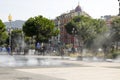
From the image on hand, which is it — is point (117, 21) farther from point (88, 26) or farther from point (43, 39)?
point (43, 39)

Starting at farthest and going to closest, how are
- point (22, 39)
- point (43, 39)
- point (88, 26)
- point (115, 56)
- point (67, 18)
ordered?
point (67, 18) → point (22, 39) → point (43, 39) → point (88, 26) → point (115, 56)

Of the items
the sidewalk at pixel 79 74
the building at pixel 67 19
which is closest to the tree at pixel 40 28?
the building at pixel 67 19

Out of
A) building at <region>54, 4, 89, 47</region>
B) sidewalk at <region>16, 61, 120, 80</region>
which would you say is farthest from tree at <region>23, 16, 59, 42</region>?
sidewalk at <region>16, 61, 120, 80</region>

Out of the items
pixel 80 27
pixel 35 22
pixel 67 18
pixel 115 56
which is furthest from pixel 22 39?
pixel 115 56

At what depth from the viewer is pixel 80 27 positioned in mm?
68188

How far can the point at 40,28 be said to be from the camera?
82.8 m

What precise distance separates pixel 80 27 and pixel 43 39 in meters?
14.0

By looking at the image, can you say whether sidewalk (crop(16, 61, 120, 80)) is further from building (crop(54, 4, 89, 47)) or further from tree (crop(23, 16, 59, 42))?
building (crop(54, 4, 89, 47))

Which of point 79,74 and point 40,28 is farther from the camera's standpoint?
point 40,28

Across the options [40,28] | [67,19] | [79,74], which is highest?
[67,19]

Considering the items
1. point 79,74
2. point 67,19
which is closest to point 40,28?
point 67,19

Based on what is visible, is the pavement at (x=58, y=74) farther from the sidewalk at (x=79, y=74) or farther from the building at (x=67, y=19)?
the building at (x=67, y=19)

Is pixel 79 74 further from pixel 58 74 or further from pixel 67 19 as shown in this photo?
pixel 67 19

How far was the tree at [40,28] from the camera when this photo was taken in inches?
3226
